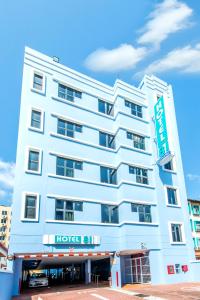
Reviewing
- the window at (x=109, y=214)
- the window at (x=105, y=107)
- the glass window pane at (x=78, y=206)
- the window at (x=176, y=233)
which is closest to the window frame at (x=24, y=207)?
the glass window pane at (x=78, y=206)

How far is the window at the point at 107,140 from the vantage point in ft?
91.6

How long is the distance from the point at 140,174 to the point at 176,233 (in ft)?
23.4

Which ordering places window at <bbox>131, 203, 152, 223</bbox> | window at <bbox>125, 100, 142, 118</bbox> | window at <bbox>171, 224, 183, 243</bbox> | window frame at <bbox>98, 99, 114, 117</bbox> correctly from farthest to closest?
window at <bbox>125, 100, 142, 118</bbox>
window frame at <bbox>98, 99, 114, 117</bbox>
window at <bbox>171, 224, 183, 243</bbox>
window at <bbox>131, 203, 152, 223</bbox>

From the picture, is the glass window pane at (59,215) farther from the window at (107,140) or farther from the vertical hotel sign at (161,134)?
the vertical hotel sign at (161,134)

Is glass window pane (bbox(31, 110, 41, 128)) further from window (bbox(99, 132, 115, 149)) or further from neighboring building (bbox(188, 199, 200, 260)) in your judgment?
neighboring building (bbox(188, 199, 200, 260))

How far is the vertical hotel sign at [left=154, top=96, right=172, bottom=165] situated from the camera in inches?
1008

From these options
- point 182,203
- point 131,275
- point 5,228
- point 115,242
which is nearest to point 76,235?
point 115,242

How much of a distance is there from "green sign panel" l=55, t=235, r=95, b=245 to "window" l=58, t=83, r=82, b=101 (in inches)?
575

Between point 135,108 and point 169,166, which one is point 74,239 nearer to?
point 169,166

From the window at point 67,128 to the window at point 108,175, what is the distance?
16.2 feet

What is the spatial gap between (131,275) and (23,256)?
11.0m

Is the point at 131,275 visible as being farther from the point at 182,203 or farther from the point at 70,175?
the point at 70,175

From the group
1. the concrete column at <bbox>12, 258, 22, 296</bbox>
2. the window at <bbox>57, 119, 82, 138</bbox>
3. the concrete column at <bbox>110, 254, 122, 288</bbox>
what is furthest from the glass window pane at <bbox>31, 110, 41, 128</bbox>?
the concrete column at <bbox>110, 254, 122, 288</bbox>

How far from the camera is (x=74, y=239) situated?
21.3 meters
